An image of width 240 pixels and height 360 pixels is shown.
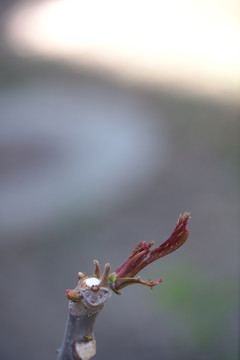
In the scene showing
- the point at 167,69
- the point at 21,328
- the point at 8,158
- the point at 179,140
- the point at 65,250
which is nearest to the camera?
the point at 21,328

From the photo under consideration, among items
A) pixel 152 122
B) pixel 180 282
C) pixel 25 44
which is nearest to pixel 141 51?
pixel 152 122

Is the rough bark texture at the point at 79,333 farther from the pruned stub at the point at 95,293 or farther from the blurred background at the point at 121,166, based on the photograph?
the blurred background at the point at 121,166

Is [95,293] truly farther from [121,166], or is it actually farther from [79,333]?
[121,166]

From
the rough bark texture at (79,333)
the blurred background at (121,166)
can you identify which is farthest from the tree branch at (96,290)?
the blurred background at (121,166)

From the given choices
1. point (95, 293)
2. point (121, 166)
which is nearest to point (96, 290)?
point (95, 293)

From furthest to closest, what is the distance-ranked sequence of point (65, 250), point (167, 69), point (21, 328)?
point (167, 69), point (65, 250), point (21, 328)

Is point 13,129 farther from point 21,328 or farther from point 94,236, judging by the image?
point 21,328

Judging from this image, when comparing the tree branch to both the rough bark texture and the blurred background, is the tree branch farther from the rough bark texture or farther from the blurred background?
the blurred background

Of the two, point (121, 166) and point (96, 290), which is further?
point (121, 166)
